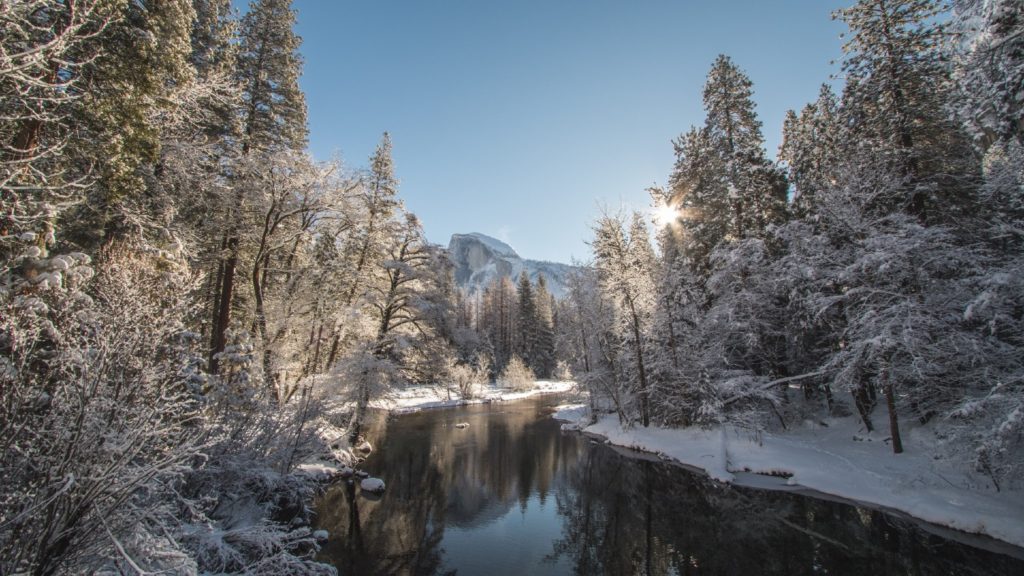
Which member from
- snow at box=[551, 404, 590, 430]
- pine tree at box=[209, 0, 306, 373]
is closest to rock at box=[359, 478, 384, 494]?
pine tree at box=[209, 0, 306, 373]

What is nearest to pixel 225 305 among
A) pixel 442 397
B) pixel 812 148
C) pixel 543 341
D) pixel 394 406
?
pixel 394 406

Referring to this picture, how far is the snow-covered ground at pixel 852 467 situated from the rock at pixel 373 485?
11473 millimetres

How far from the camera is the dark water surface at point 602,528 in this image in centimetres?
875

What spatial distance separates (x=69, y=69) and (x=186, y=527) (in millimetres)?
8281

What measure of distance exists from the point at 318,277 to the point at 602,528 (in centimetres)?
1380

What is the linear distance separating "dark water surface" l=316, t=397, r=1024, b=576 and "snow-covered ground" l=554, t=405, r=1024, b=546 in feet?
2.38

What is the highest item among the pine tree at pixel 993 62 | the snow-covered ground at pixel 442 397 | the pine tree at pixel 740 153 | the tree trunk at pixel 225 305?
the pine tree at pixel 740 153

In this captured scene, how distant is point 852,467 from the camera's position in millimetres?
13039

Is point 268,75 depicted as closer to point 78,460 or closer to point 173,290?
point 173,290

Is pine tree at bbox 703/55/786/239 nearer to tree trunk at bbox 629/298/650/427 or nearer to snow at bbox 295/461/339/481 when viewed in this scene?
tree trunk at bbox 629/298/650/427

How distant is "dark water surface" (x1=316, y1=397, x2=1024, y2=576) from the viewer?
875 cm

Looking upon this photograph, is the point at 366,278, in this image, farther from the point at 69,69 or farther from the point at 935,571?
the point at 935,571

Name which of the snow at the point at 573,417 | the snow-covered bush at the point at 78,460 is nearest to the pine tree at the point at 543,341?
the snow at the point at 573,417

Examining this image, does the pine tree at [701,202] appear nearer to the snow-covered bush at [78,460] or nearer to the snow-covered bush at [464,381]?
the snow-covered bush at [78,460]
